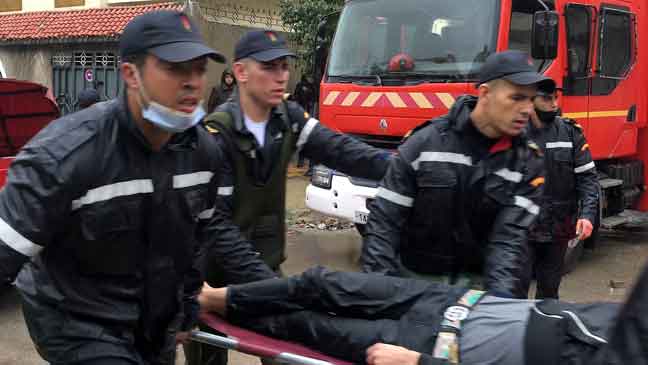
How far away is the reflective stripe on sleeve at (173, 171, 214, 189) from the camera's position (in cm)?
228

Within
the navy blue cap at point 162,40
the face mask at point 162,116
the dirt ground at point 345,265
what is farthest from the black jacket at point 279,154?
the dirt ground at point 345,265

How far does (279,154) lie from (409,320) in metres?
0.94

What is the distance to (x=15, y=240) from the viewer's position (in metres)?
1.98

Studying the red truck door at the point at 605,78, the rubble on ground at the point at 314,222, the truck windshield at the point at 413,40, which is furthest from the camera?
the rubble on ground at the point at 314,222

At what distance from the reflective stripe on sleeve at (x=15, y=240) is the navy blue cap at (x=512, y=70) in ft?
6.09

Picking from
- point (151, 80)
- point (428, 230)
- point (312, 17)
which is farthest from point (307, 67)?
point (151, 80)

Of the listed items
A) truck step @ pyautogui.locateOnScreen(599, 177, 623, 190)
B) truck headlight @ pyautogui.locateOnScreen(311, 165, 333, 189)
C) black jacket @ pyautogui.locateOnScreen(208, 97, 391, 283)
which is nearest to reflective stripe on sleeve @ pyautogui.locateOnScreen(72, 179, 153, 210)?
black jacket @ pyautogui.locateOnScreen(208, 97, 391, 283)

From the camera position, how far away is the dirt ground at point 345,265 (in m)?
4.65

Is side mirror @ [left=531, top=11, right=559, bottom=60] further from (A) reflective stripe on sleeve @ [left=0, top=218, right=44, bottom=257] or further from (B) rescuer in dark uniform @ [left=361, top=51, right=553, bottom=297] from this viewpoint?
(A) reflective stripe on sleeve @ [left=0, top=218, right=44, bottom=257]

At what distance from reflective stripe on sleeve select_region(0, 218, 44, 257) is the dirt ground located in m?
2.62

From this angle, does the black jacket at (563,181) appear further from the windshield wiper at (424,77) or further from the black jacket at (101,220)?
the black jacket at (101,220)

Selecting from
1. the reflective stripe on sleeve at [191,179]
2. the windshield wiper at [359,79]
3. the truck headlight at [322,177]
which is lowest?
the truck headlight at [322,177]

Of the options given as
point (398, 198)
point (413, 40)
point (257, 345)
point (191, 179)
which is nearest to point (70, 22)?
point (413, 40)

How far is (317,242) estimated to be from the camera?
786 cm
